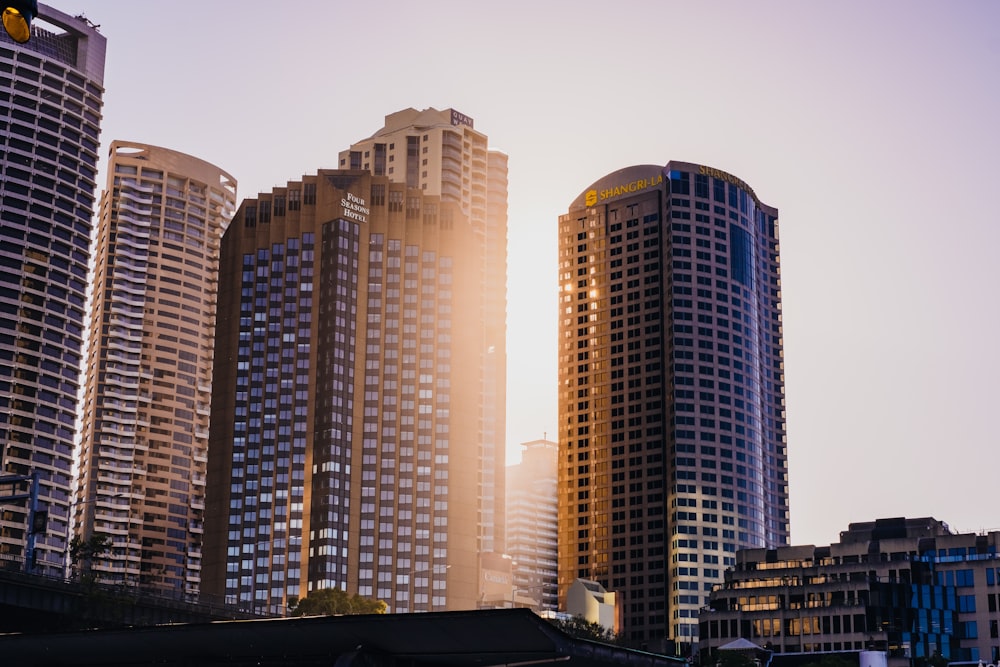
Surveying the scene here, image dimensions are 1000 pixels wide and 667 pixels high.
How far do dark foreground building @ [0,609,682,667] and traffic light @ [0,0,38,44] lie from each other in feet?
91.5

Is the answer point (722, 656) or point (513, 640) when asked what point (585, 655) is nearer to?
point (513, 640)

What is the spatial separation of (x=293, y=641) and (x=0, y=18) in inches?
1381

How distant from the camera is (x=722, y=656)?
17400 centimetres

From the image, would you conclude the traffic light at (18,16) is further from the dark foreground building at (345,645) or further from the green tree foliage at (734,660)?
the green tree foliage at (734,660)

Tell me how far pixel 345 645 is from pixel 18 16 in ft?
116

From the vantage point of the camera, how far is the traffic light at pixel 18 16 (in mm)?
16188

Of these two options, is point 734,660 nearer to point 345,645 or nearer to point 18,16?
point 345,645

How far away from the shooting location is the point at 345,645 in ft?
158

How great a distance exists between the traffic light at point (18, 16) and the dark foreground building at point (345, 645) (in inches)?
1097

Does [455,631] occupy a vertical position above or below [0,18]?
below

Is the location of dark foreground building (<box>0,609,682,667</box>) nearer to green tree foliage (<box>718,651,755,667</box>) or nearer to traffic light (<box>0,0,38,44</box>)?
traffic light (<box>0,0,38,44</box>)

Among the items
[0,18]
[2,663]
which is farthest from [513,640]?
[0,18]

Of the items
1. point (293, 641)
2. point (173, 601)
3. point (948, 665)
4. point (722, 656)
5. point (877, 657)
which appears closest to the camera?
point (293, 641)

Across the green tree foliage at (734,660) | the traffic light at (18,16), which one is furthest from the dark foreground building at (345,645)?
the green tree foliage at (734,660)
